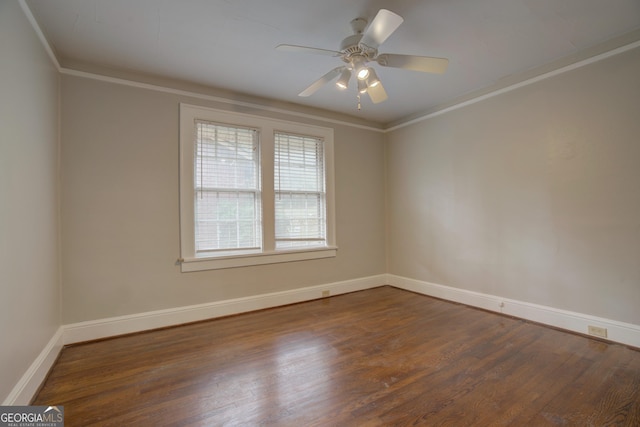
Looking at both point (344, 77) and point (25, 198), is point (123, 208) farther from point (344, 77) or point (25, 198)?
point (344, 77)

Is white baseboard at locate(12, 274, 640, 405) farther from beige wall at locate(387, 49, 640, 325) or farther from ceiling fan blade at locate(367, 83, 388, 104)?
ceiling fan blade at locate(367, 83, 388, 104)

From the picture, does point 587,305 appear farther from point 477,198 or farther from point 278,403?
point 278,403

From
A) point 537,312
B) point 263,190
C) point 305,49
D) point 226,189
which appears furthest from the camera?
point 263,190

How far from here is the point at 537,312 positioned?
117 inches

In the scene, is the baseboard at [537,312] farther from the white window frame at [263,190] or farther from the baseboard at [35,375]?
the baseboard at [35,375]

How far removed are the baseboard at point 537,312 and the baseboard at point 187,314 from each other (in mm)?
1266

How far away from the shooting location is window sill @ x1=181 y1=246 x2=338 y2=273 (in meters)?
3.17

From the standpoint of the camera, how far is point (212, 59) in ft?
8.87

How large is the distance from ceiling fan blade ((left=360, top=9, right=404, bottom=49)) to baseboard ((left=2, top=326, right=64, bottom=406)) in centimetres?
305

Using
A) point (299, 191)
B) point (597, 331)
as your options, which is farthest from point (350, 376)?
point (299, 191)

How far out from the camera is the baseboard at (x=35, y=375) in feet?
5.44

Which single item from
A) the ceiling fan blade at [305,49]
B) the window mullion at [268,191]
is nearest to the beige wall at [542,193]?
the window mullion at [268,191]

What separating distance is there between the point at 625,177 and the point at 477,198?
4.20 feet

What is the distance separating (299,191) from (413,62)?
225 cm
